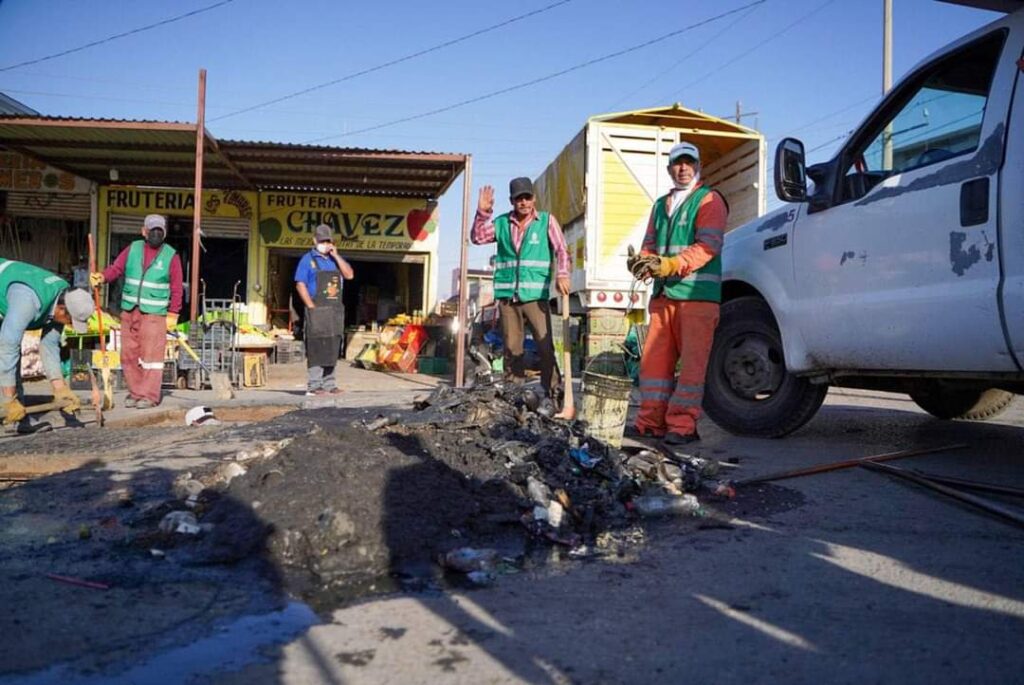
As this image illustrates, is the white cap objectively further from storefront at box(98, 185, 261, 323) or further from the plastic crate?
storefront at box(98, 185, 261, 323)

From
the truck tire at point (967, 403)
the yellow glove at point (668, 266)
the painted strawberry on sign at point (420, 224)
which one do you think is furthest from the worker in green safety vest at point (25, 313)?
the painted strawberry on sign at point (420, 224)

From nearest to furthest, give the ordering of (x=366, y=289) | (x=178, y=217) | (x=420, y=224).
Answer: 1. (x=178, y=217)
2. (x=420, y=224)
3. (x=366, y=289)

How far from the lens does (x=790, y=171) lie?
14.7ft

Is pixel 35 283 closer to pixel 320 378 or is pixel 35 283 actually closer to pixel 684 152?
pixel 320 378

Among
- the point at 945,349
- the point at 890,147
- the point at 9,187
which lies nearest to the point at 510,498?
the point at 945,349

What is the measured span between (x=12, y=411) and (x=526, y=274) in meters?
3.96

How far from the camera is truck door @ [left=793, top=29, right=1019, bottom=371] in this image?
357 centimetres

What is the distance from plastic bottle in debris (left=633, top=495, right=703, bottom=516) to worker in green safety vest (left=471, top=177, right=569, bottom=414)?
2670 mm

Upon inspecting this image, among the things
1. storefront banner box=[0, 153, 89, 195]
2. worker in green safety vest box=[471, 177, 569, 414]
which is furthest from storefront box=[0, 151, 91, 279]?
worker in green safety vest box=[471, 177, 569, 414]

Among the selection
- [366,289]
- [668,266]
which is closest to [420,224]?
[366,289]

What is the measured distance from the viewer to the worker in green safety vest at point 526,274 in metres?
6.17

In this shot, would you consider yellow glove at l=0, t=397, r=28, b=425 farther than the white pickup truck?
Yes

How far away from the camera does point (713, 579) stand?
2525 mm

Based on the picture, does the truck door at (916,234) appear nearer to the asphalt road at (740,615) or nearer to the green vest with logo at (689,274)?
the green vest with logo at (689,274)
